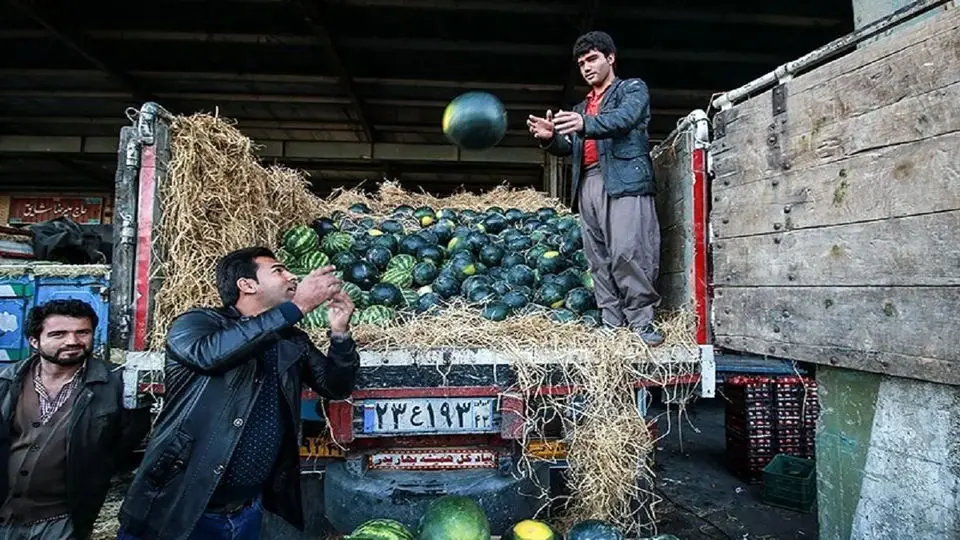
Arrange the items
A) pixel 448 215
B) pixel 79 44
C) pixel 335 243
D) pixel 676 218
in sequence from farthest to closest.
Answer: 1. pixel 79 44
2. pixel 448 215
3. pixel 335 243
4. pixel 676 218

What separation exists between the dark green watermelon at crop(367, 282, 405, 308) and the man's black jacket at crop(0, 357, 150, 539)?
56.8 inches

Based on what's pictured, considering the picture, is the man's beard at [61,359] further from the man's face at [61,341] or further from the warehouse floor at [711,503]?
the warehouse floor at [711,503]

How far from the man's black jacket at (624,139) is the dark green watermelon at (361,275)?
1.84 m

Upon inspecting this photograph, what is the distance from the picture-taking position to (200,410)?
236 cm

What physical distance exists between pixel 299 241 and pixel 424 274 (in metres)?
1.00

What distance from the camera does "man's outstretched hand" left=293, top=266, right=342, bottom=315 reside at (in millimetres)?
2463

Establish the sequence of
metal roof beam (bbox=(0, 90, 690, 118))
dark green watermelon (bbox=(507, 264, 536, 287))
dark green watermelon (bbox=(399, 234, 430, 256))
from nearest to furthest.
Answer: dark green watermelon (bbox=(507, 264, 536, 287)) < dark green watermelon (bbox=(399, 234, 430, 256)) < metal roof beam (bbox=(0, 90, 690, 118))

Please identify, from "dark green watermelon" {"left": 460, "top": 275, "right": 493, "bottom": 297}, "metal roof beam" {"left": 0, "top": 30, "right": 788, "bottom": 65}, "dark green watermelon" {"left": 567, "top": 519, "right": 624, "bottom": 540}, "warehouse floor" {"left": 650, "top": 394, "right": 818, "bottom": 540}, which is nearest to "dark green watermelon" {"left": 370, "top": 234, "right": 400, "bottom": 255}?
"dark green watermelon" {"left": 460, "top": 275, "right": 493, "bottom": 297}

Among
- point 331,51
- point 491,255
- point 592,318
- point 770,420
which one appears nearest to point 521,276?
point 491,255

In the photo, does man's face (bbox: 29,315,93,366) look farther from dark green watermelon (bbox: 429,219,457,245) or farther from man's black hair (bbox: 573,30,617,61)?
man's black hair (bbox: 573,30,617,61)

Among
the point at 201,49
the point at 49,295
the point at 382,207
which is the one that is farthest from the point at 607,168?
the point at 201,49

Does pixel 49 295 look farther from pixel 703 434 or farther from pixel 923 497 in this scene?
pixel 703 434

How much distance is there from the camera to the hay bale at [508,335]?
2945mm

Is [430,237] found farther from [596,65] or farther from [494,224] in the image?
[596,65]
